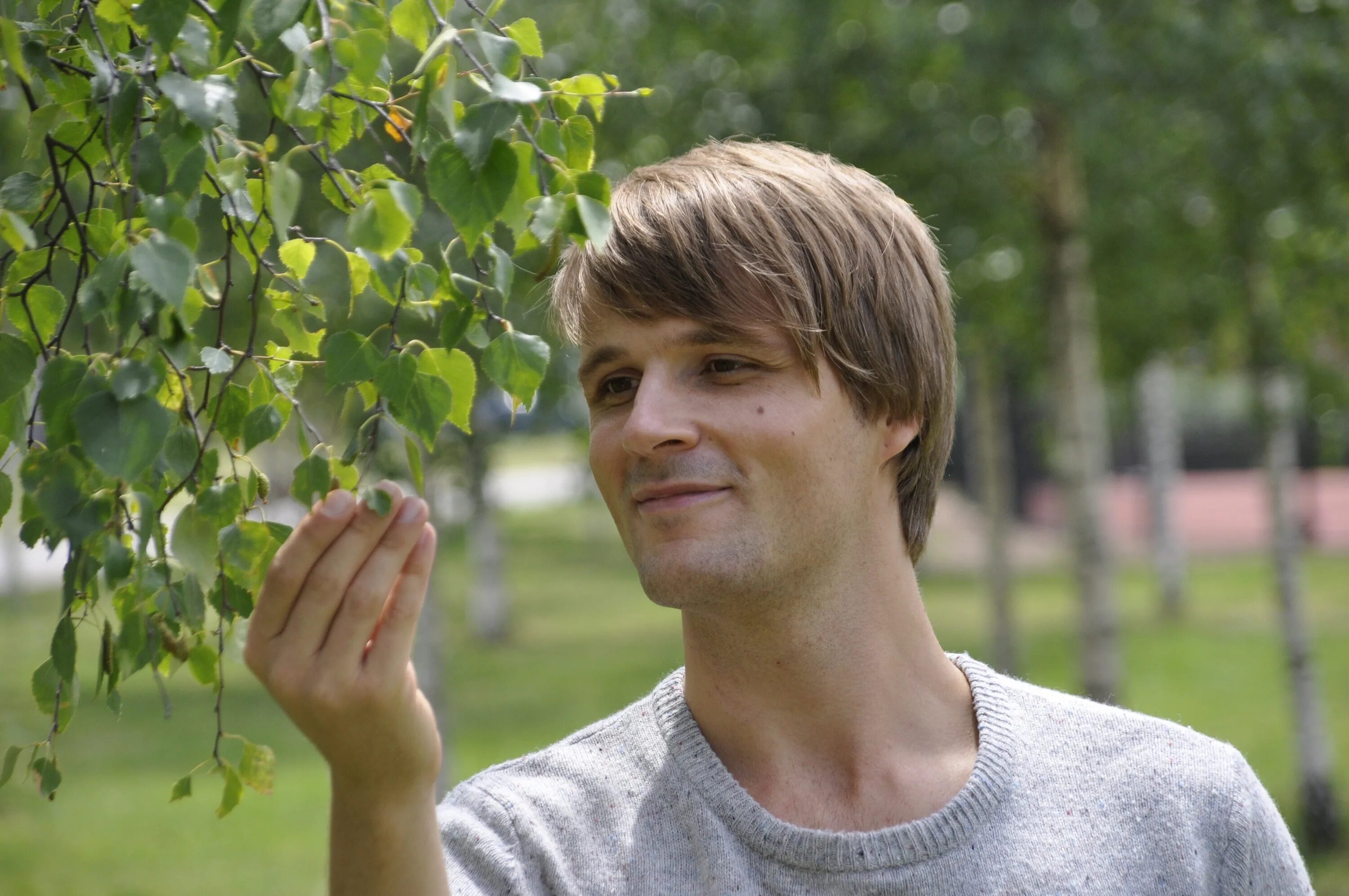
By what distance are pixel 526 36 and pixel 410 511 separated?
480 millimetres

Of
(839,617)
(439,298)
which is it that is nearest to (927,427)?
(839,617)

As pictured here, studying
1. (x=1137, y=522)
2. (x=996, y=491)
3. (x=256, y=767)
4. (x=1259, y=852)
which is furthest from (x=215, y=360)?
(x=1137, y=522)

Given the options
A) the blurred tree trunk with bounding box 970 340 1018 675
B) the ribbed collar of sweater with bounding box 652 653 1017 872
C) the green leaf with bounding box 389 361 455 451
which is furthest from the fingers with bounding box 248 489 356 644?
the blurred tree trunk with bounding box 970 340 1018 675

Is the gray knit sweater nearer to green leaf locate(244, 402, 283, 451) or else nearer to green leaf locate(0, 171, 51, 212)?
green leaf locate(244, 402, 283, 451)

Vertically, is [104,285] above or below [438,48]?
below

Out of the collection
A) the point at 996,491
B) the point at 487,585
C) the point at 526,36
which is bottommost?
the point at 487,585

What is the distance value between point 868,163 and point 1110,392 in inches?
231

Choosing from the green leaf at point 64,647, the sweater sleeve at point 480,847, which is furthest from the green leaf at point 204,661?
the sweater sleeve at point 480,847

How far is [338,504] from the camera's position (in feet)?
3.97

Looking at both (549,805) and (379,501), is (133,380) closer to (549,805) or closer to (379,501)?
(379,501)

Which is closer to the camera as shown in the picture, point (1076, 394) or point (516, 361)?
point (516, 361)

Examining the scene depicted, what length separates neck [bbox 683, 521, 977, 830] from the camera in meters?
1.78

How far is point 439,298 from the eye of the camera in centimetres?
140

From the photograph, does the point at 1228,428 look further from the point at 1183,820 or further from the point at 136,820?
the point at 1183,820
